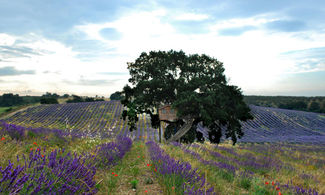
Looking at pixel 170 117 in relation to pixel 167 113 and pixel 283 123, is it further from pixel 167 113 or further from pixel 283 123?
pixel 283 123

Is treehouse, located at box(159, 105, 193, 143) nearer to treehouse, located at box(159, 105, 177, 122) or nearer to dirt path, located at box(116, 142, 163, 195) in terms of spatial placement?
treehouse, located at box(159, 105, 177, 122)

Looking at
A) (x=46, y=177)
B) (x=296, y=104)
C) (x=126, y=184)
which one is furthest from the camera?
(x=296, y=104)

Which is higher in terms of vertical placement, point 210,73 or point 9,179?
point 210,73

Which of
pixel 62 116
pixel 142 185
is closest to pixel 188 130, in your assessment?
pixel 142 185

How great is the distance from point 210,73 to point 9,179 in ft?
43.7

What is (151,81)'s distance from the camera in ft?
43.3

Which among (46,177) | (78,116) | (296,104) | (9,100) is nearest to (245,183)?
(46,177)

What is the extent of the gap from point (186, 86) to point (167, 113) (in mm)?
2502

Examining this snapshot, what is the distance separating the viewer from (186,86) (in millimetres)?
13266

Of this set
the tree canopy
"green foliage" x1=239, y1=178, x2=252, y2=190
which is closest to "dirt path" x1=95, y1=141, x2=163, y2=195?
"green foliage" x1=239, y1=178, x2=252, y2=190

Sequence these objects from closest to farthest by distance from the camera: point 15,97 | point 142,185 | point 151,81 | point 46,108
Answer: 1. point 142,185
2. point 151,81
3. point 46,108
4. point 15,97

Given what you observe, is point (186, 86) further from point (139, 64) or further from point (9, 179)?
point (9, 179)

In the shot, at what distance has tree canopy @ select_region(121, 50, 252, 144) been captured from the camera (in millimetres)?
13258

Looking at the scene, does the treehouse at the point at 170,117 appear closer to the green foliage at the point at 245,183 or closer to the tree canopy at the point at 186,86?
the tree canopy at the point at 186,86
